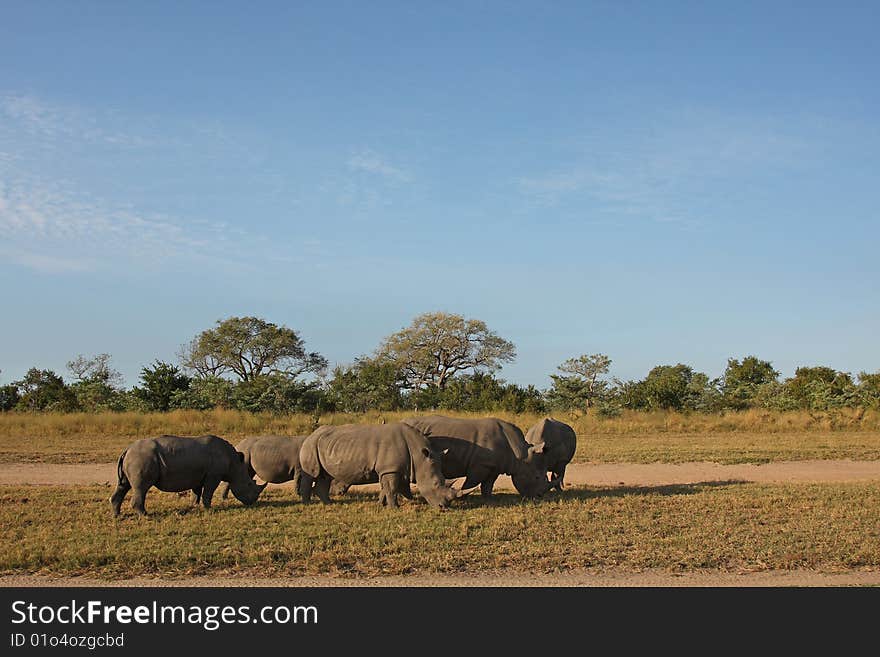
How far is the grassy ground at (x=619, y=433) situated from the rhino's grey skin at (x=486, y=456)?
28.3 ft

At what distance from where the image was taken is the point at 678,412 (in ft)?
128

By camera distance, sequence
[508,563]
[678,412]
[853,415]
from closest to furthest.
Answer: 1. [508,563]
2. [853,415]
3. [678,412]

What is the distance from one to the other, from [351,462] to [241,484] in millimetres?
2042

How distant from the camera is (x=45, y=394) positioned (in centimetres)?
4294

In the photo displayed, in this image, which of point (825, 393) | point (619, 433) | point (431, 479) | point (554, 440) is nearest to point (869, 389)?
point (825, 393)

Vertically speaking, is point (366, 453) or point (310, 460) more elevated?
point (366, 453)

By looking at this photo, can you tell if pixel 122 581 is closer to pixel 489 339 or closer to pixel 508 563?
pixel 508 563

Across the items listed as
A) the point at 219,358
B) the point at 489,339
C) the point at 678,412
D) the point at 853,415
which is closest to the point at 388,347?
the point at 489,339

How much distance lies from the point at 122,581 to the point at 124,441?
20514 mm

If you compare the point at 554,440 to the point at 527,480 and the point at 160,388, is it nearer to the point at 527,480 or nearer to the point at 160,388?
the point at 527,480

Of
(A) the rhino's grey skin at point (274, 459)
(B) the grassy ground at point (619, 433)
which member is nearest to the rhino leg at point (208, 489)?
(A) the rhino's grey skin at point (274, 459)

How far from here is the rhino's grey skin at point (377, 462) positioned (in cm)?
1365

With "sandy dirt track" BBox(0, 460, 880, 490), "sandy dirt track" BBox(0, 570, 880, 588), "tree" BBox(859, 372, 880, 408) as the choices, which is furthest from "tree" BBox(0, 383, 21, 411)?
"tree" BBox(859, 372, 880, 408)

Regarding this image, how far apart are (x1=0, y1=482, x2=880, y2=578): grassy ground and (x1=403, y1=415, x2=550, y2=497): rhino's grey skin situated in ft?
1.24
